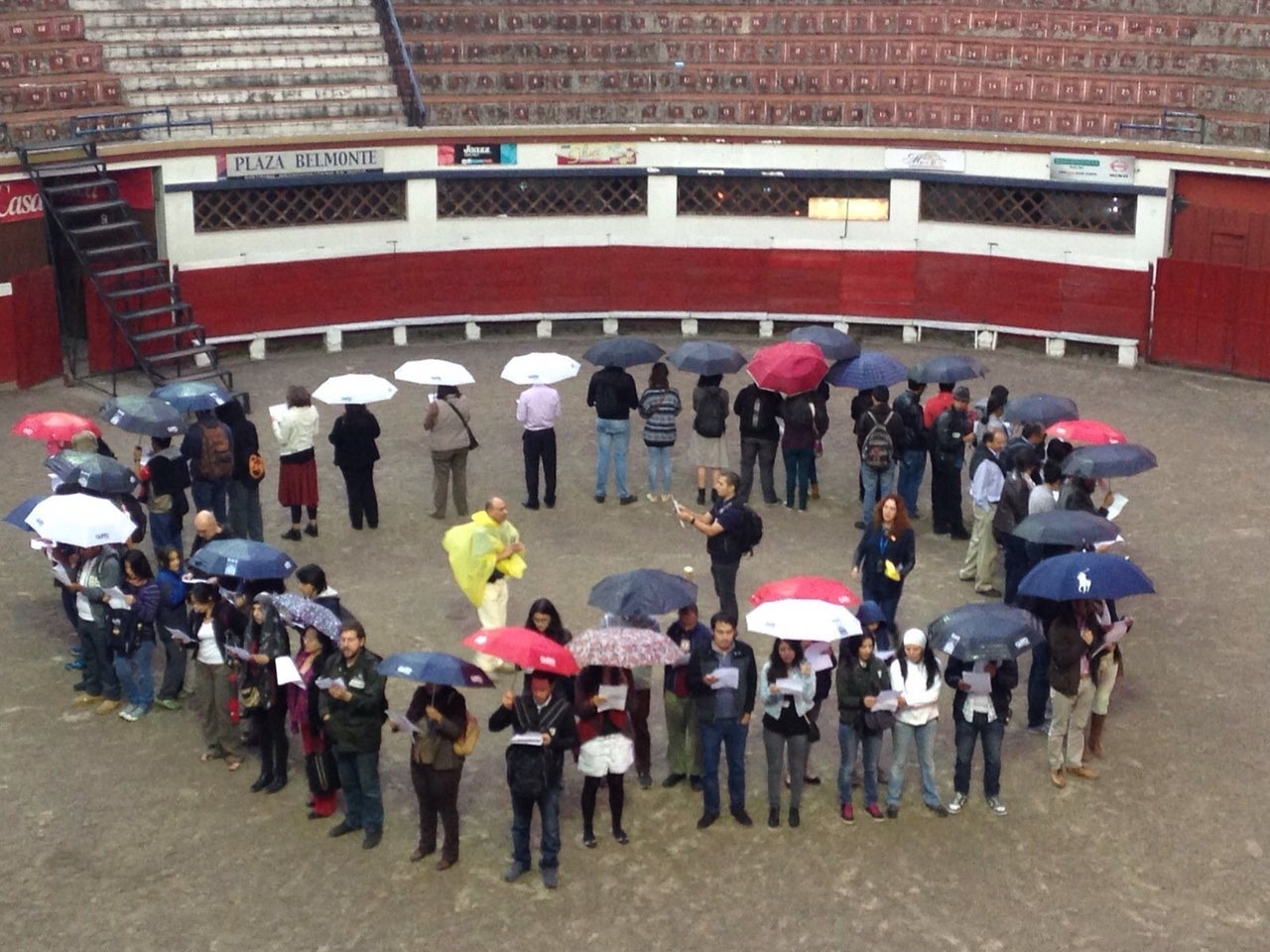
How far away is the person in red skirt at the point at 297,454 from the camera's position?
59.2ft

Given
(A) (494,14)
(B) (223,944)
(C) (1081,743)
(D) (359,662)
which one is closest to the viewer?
(B) (223,944)

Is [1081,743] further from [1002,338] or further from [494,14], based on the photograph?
[494,14]

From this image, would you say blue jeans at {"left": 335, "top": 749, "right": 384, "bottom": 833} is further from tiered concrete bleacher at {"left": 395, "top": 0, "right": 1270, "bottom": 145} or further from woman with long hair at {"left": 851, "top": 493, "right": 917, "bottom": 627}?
tiered concrete bleacher at {"left": 395, "top": 0, "right": 1270, "bottom": 145}

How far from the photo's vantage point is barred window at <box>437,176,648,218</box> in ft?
91.2

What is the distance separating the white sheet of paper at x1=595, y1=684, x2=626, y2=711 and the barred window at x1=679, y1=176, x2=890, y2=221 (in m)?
16.8

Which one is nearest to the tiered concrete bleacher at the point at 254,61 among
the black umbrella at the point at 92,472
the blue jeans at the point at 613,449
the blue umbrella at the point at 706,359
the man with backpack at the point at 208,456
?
the blue jeans at the point at 613,449

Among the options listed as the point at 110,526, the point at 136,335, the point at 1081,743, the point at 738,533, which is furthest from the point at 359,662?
the point at 136,335

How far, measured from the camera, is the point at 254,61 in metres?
28.3

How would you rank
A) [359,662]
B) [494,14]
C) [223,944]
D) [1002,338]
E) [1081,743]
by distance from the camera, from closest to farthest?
1. [223,944]
2. [359,662]
3. [1081,743]
4. [1002,338]
5. [494,14]

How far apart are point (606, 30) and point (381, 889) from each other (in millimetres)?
20404

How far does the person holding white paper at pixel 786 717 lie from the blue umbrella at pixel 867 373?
6963mm

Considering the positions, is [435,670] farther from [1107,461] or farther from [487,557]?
[1107,461]

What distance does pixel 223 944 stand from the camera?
37.1 ft

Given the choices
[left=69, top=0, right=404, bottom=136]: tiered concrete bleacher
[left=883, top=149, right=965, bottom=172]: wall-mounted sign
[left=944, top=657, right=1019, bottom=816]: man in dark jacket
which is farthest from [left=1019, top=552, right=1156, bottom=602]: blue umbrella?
[left=69, top=0, right=404, bottom=136]: tiered concrete bleacher
